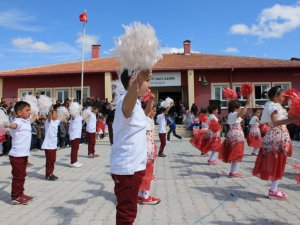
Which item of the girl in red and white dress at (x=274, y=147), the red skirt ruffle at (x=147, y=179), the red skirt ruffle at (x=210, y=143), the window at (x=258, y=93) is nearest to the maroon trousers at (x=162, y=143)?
the red skirt ruffle at (x=210, y=143)

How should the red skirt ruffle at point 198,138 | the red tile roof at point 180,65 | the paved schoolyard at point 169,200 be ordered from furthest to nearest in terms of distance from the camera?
the red tile roof at point 180,65
the red skirt ruffle at point 198,138
the paved schoolyard at point 169,200

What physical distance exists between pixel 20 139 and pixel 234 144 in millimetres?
4438

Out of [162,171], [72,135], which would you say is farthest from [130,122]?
[72,135]

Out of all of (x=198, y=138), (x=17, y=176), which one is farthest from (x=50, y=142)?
(x=198, y=138)

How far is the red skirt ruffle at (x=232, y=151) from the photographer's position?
299 inches

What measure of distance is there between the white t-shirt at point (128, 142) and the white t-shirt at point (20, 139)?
3206 millimetres

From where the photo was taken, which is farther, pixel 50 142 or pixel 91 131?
pixel 91 131

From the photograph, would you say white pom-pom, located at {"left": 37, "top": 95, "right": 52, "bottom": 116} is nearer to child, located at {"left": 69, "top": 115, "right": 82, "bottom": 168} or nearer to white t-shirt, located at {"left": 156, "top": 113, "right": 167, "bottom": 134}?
child, located at {"left": 69, "top": 115, "right": 82, "bottom": 168}

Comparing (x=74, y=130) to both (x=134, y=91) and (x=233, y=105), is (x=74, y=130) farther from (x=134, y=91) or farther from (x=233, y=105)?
(x=134, y=91)

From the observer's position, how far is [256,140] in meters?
12.0

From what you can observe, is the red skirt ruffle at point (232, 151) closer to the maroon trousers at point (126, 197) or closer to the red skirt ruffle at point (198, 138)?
the red skirt ruffle at point (198, 138)

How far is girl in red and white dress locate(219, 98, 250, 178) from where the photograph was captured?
763 centimetres

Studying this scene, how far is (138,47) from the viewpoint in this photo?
2793 millimetres

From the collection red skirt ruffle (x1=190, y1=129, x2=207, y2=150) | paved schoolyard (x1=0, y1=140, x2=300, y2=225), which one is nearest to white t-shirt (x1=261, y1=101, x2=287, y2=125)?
paved schoolyard (x1=0, y1=140, x2=300, y2=225)
